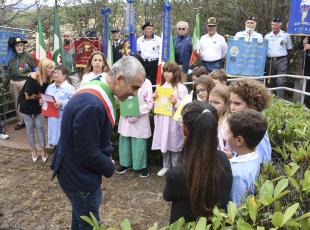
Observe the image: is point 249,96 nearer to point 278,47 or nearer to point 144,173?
point 144,173

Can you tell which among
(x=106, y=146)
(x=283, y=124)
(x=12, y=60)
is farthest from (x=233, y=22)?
(x=106, y=146)

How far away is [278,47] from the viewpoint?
7805mm

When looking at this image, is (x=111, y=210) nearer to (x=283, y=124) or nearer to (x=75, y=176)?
(x=75, y=176)

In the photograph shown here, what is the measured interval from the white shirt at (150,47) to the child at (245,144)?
568 centimetres

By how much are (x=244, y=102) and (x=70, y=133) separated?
147 centimetres

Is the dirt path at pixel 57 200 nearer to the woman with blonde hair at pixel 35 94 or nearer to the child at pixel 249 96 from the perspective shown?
the woman with blonde hair at pixel 35 94

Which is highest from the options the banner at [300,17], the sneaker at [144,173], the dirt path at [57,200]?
the banner at [300,17]

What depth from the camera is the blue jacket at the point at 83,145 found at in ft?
7.80

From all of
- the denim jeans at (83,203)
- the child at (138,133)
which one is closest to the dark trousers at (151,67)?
the child at (138,133)

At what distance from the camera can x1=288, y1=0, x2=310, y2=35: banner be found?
272 inches

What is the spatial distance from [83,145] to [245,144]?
3.57 feet

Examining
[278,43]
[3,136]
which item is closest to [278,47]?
[278,43]

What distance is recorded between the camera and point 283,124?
3504 mm

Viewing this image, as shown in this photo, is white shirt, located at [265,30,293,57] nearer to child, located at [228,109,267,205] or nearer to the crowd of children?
the crowd of children
